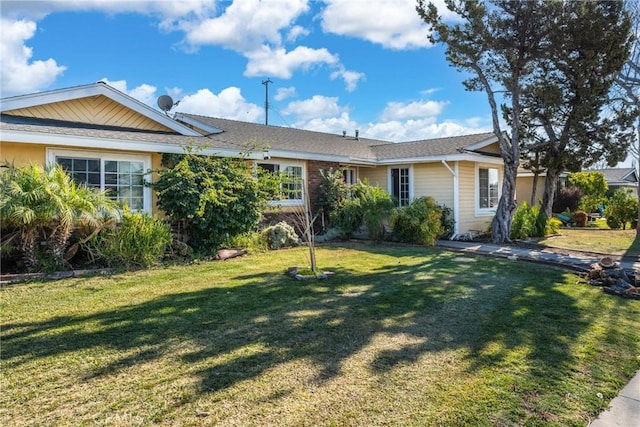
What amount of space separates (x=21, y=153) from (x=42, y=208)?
2456 millimetres

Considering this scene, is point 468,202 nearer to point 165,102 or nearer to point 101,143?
point 165,102

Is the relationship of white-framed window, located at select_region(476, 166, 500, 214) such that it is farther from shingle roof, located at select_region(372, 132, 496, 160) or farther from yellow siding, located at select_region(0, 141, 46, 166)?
yellow siding, located at select_region(0, 141, 46, 166)

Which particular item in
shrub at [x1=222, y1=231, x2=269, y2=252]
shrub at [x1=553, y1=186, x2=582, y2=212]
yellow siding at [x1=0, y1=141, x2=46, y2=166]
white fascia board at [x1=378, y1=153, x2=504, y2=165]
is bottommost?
shrub at [x1=222, y1=231, x2=269, y2=252]

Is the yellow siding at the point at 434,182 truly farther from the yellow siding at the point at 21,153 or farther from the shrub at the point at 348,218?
the yellow siding at the point at 21,153

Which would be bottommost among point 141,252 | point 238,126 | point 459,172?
point 141,252

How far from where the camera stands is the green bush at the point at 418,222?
12.2 m

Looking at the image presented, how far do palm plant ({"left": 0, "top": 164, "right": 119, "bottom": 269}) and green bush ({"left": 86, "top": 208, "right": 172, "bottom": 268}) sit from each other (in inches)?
14.5

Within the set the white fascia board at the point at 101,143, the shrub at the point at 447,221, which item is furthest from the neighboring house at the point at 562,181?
the white fascia board at the point at 101,143

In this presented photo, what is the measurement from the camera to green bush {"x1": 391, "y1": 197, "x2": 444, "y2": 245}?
12.2m

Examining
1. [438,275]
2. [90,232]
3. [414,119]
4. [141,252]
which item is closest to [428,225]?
[438,275]

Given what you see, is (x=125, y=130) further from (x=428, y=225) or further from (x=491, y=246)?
(x=491, y=246)

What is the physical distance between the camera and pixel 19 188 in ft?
22.9

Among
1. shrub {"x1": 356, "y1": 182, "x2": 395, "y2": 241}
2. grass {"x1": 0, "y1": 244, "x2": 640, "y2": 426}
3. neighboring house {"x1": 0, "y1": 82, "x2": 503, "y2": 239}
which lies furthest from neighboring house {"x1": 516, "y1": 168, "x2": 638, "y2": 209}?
grass {"x1": 0, "y1": 244, "x2": 640, "y2": 426}

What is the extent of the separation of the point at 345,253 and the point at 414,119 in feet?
64.7
